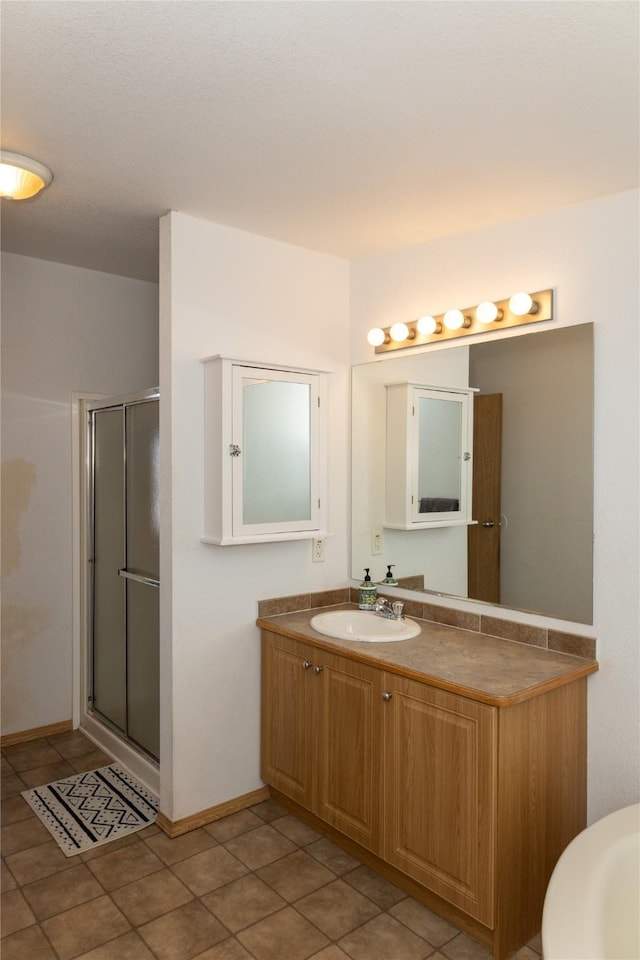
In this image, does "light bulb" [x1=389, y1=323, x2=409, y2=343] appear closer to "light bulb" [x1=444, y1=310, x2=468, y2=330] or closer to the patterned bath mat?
"light bulb" [x1=444, y1=310, x2=468, y2=330]

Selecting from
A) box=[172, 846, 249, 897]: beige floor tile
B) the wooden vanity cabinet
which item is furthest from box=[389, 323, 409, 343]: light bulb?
box=[172, 846, 249, 897]: beige floor tile

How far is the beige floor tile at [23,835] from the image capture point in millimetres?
2611

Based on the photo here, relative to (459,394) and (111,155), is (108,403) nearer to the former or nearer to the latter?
(111,155)

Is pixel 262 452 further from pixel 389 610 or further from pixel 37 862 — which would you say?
pixel 37 862

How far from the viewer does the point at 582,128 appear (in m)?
1.94

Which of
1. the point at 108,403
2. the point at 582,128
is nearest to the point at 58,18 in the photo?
the point at 582,128

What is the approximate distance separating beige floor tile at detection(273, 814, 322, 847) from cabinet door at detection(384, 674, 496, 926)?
46 centimetres

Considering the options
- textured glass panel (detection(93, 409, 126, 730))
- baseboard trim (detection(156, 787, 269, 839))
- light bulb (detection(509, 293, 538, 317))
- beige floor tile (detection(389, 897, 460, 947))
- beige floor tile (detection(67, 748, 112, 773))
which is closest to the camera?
beige floor tile (detection(389, 897, 460, 947))

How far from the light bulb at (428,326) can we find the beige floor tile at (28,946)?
2.59 metres

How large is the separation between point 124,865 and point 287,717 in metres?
0.81

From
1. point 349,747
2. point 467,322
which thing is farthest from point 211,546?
point 467,322

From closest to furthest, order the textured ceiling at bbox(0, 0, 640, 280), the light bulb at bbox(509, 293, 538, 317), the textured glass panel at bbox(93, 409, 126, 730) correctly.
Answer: the textured ceiling at bbox(0, 0, 640, 280)
the light bulb at bbox(509, 293, 538, 317)
the textured glass panel at bbox(93, 409, 126, 730)

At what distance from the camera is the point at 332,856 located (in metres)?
2.59

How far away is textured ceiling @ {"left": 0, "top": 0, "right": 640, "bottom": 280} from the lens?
1497 mm
